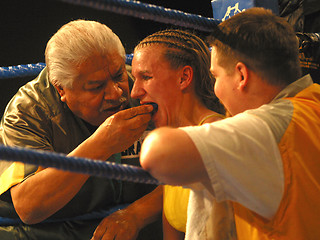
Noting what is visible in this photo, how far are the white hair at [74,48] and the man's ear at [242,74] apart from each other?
2.22 ft

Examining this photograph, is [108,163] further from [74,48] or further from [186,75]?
[74,48]

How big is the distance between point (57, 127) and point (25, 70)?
0.74 feet

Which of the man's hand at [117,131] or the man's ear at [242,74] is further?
the man's hand at [117,131]

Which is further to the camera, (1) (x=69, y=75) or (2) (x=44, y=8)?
(2) (x=44, y=8)

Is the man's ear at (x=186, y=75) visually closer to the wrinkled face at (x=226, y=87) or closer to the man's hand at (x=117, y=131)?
the man's hand at (x=117, y=131)

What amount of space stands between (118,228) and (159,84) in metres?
0.43

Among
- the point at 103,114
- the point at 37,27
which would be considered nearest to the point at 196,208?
the point at 103,114

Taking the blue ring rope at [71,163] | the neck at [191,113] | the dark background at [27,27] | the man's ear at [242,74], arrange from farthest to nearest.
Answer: the dark background at [27,27] → the neck at [191,113] → the man's ear at [242,74] → the blue ring rope at [71,163]

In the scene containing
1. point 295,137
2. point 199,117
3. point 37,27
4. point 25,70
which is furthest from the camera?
point 37,27

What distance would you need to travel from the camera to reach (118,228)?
4.32 feet

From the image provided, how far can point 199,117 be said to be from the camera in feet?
4.09

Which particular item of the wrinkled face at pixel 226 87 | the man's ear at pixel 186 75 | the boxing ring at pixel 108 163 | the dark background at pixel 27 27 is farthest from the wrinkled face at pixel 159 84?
the dark background at pixel 27 27

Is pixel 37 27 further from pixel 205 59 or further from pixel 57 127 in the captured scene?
pixel 205 59

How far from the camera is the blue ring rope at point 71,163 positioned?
68 cm
